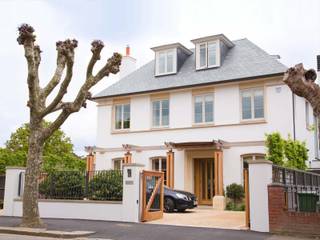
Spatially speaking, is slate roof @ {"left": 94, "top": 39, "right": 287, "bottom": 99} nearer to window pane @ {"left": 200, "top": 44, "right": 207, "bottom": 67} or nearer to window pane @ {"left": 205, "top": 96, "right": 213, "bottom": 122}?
window pane @ {"left": 200, "top": 44, "right": 207, "bottom": 67}

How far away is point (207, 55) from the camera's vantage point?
2433cm

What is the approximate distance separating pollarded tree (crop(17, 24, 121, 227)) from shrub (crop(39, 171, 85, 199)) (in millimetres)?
3223

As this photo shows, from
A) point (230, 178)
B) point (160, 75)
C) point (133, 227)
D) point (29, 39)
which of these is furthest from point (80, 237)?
point (160, 75)

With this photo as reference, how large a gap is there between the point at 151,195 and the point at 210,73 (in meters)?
10.1

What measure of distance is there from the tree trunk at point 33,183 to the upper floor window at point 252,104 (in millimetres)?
11574

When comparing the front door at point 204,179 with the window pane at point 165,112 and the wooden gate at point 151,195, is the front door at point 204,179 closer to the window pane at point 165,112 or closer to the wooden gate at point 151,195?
the window pane at point 165,112

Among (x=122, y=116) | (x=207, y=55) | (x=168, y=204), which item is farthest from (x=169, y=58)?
(x=168, y=204)

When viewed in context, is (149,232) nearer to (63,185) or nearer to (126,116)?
(63,185)

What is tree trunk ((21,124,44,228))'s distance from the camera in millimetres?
13281

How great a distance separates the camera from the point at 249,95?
2192cm

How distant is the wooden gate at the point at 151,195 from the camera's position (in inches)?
595

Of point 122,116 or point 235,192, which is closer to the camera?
point 235,192

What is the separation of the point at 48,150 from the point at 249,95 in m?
22.1

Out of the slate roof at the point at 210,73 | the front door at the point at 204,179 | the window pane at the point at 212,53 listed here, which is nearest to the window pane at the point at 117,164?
the slate roof at the point at 210,73
